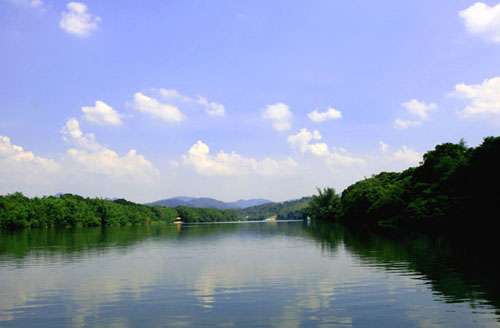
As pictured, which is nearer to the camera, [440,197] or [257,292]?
[257,292]

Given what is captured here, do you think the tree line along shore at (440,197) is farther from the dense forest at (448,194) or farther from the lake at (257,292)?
the lake at (257,292)

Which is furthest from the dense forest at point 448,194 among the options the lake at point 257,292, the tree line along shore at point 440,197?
the lake at point 257,292

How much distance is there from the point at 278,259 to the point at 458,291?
83.1 ft

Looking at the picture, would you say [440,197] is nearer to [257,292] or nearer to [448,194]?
[448,194]

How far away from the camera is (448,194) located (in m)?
99.1

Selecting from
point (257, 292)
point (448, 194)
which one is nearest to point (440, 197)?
point (448, 194)

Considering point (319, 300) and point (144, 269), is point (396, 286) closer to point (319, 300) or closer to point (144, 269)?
point (319, 300)

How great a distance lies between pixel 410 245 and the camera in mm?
64188

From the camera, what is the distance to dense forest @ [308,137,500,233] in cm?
8244

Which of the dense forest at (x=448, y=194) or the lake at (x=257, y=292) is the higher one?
the dense forest at (x=448, y=194)

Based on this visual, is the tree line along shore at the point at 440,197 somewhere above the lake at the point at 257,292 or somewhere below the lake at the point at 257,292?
above

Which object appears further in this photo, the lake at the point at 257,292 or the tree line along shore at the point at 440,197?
the tree line along shore at the point at 440,197

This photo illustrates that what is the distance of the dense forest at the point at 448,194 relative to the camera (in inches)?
3246

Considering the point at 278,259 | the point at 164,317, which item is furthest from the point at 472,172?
the point at 164,317
